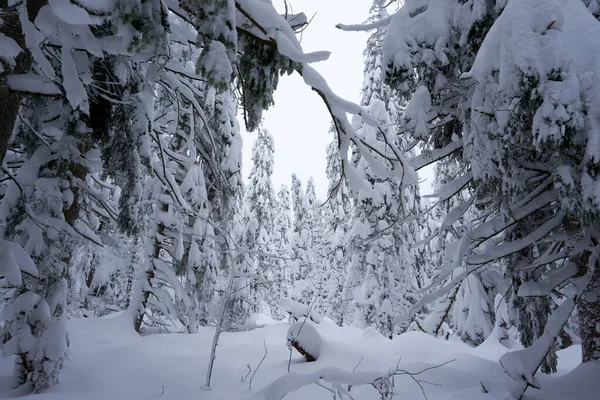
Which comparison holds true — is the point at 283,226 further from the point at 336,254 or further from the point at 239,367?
the point at 239,367

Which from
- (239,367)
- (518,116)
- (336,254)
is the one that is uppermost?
(518,116)

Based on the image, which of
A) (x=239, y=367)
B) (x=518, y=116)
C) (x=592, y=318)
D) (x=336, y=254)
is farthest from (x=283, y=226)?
(x=518, y=116)

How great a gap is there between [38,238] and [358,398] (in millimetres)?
4308

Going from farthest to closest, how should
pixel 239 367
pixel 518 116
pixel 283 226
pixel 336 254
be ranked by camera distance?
1. pixel 283 226
2. pixel 336 254
3. pixel 239 367
4. pixel 518 116

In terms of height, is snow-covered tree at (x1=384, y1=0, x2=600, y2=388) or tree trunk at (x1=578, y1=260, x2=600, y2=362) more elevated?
snow-covered tree at (x1=384, y1=0, x2=600, y2=388)

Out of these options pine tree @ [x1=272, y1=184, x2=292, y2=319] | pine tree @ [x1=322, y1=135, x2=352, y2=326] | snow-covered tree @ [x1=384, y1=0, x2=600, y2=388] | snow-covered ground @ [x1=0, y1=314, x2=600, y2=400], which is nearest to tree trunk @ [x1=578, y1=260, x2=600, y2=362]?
snow-covered tree @ [x1=384, y1=0, x2=600, y2=388]

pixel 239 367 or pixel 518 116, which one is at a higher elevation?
pixel 518 116

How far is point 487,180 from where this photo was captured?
13.3ft

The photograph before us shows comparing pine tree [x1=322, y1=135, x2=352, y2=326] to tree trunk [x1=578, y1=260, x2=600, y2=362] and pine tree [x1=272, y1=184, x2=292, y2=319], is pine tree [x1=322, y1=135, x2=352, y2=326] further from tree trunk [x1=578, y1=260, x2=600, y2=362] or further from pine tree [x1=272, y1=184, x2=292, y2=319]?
tree trunk [x1=578, y1=260, x2=600, y2=362]

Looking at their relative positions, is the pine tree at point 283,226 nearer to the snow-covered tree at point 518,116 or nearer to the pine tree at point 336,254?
the pine tree at point 336,254

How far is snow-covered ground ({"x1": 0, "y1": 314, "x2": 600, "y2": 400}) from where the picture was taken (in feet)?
13.9

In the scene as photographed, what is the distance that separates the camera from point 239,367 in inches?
228

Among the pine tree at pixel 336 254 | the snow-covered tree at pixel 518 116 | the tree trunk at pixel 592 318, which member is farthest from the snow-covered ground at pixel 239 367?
the pine tree at pixel 336 254

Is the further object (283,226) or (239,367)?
(283,226)
